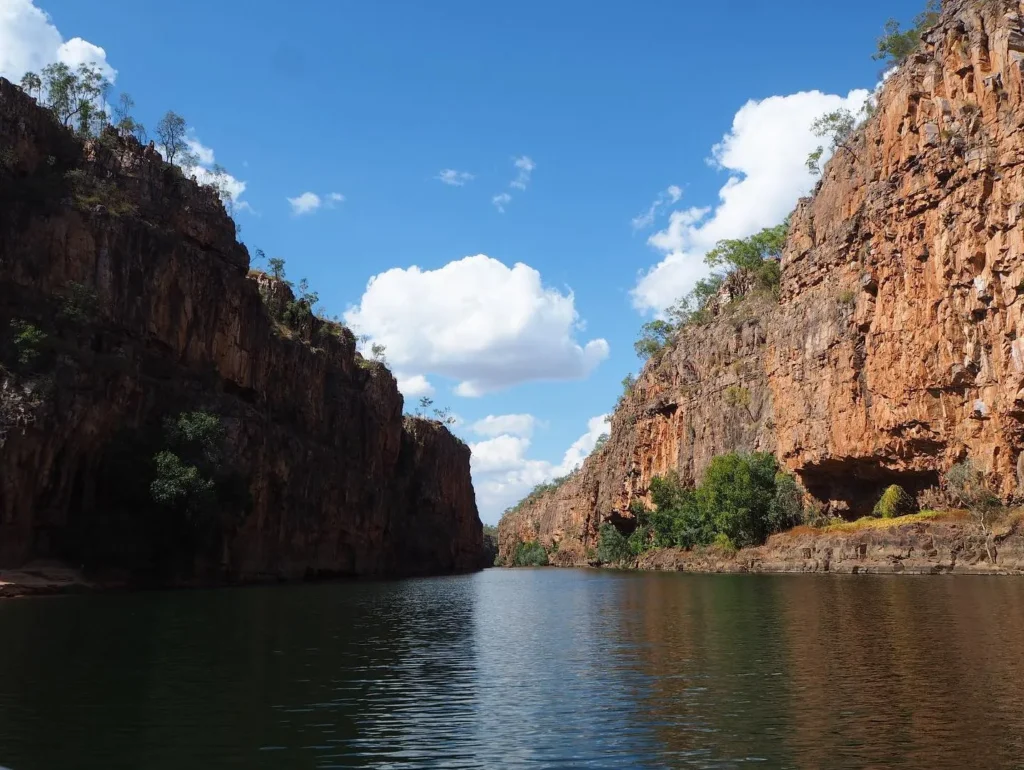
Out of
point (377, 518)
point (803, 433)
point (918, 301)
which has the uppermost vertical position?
point (918, 301)

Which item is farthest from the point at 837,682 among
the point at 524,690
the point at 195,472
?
the point at 195,472

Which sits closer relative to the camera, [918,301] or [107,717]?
[107,717]

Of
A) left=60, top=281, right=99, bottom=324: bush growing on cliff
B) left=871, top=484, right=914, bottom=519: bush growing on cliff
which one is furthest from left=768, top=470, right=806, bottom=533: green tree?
left=60, top=281, right=99, bottom=324: bush growing on cliff

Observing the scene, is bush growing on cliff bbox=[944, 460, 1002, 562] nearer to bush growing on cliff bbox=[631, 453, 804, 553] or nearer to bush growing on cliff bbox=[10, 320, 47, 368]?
bush growing on cliff bbox=[631, 453, 804, 553]

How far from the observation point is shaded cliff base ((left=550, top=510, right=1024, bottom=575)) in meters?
56.8

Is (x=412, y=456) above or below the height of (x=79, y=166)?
below

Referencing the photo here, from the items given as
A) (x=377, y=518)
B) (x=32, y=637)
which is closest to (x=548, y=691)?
(x=32, y=637)

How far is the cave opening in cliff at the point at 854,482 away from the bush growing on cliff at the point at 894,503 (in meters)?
1.26

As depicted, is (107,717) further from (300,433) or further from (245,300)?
(300,433)

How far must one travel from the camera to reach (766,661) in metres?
20.8

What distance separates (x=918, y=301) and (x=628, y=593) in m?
37.8

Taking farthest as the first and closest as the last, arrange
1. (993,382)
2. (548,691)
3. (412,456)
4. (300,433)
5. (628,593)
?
(412,456), (300,433), (993,382), (628,593), (548,691)

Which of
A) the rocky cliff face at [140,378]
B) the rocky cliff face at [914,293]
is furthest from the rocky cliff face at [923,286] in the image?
the rocky cliff face at [140,378]

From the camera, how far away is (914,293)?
7050cm
